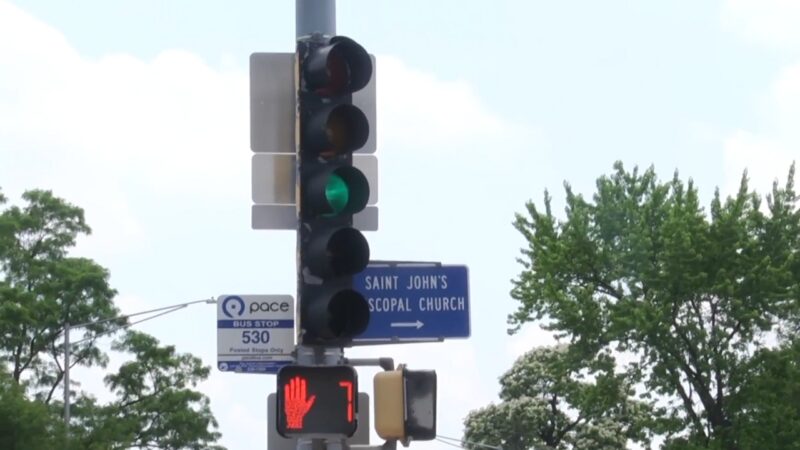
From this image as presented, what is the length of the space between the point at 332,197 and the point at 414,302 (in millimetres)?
A: 2256

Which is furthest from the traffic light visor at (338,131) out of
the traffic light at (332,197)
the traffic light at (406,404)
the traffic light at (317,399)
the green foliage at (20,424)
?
the green foliage at (20,424)

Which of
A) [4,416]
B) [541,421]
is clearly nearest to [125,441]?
[4,416]

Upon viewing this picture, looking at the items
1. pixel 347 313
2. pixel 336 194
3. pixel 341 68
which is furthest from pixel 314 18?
pixel 347 313

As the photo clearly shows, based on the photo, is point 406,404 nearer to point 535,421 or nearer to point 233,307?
point 233,307

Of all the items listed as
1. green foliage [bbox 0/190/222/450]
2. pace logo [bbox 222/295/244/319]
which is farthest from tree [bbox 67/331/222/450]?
pace logo [bbox 222/295/244/319]

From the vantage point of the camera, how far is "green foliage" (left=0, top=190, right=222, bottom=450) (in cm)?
5250

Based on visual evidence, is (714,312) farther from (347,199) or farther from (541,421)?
(347,199)

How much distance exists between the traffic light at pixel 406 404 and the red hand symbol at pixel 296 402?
580 mm

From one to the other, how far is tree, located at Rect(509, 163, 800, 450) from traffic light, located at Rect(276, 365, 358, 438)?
129 feet

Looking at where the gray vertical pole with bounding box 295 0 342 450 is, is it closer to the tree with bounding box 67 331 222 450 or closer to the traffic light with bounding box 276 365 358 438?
the traffic light with bounding box 276 365 358 438

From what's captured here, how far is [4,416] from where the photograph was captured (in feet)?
132

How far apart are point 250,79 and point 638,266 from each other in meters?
40.6

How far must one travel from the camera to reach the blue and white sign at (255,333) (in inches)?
442

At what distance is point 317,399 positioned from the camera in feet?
31.1
